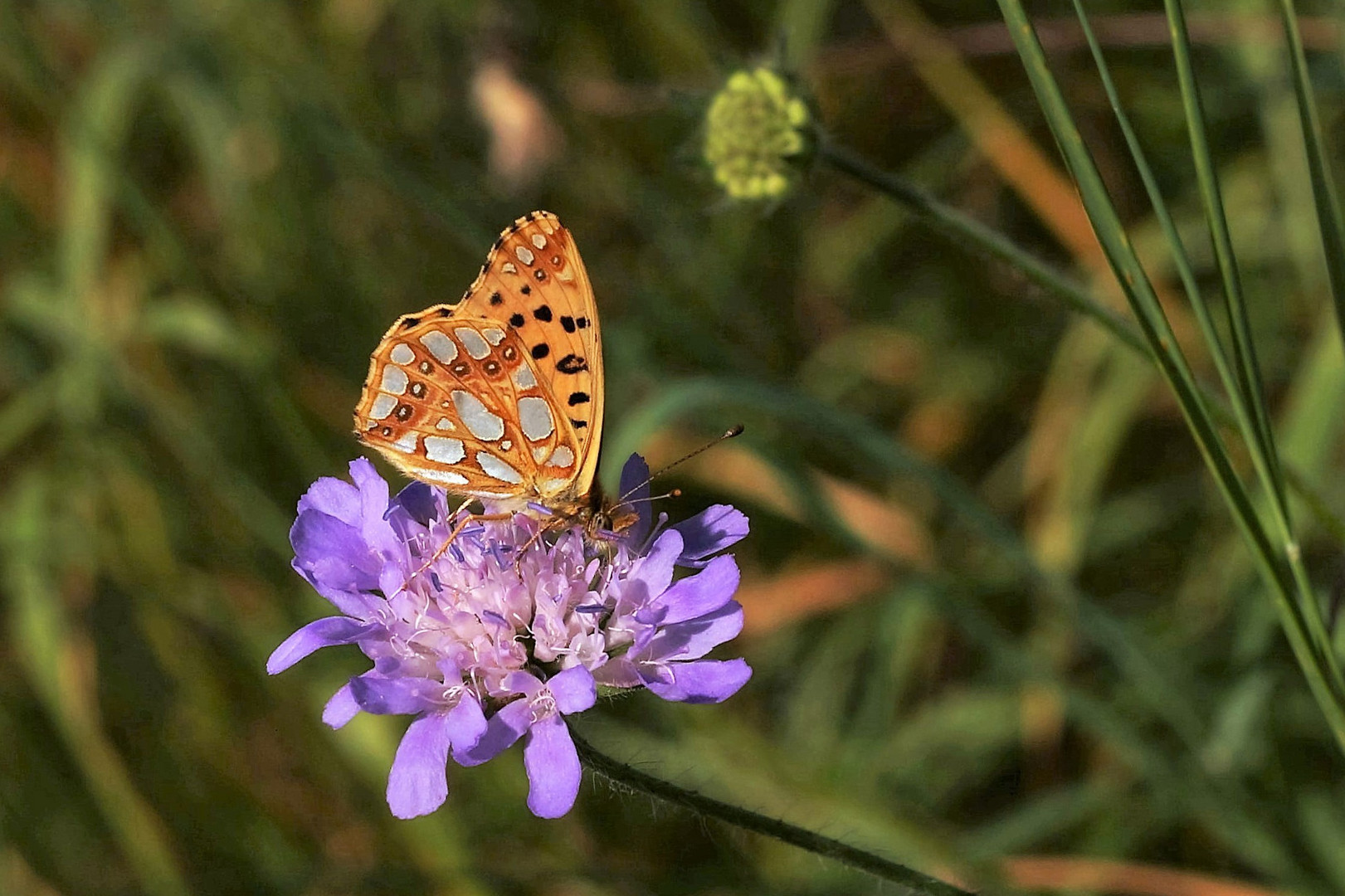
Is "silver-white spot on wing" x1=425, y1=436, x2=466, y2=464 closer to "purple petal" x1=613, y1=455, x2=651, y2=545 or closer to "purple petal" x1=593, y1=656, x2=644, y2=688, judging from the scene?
"purple petal" x1=613, y1=455, x2=651, y2=545

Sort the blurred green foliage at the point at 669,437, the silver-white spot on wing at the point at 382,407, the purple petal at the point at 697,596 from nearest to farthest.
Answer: the purple petal at the point at 697,596 < the silver-white spot on wing at the point at 382,407 < the blurred green foliage at the point at 669,437

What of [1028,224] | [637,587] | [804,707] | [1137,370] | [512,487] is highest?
[1028,224]

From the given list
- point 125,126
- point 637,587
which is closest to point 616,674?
point 637,587

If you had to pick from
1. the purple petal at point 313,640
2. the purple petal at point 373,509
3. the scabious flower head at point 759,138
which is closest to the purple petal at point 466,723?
the purple petal at point 313,640

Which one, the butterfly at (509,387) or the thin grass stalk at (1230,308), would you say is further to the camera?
the butterfly at (509,387)

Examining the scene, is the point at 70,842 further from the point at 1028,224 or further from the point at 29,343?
the point at 1028,224

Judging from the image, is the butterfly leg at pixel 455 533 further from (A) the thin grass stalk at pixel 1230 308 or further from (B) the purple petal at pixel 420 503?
(A) the thin grass stalk at pixel 1230 308
